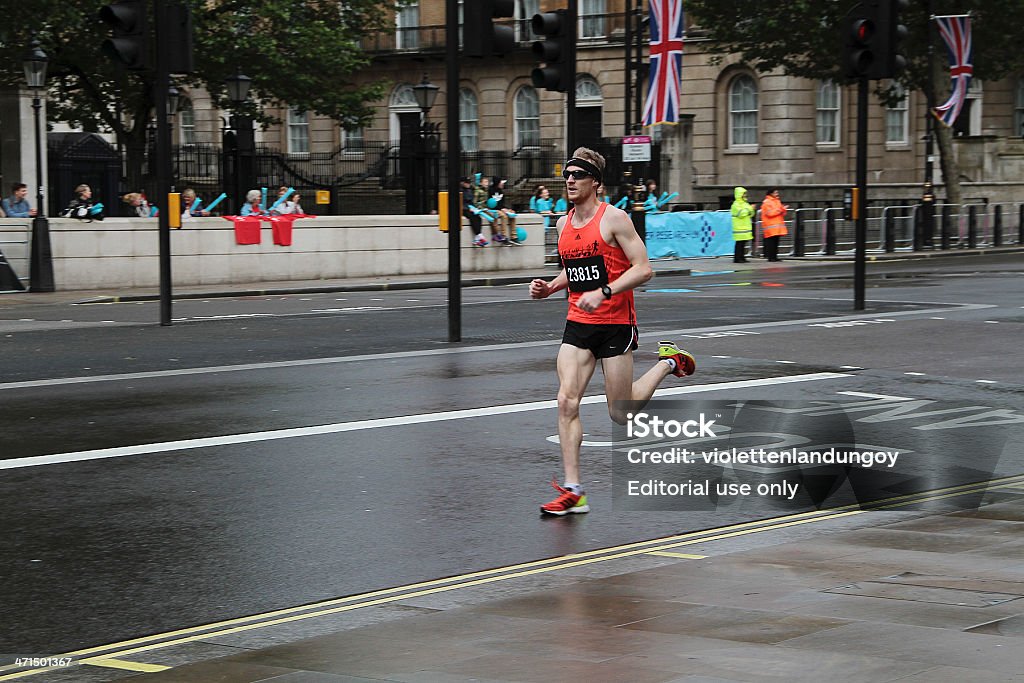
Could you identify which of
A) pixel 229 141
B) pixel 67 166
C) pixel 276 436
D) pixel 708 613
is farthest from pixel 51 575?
pixel 67 166

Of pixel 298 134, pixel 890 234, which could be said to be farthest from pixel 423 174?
pixel 298 134

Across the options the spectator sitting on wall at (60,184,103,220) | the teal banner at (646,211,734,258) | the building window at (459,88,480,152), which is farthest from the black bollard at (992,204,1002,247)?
the spectator sitting on wall at (60,184,103,220)

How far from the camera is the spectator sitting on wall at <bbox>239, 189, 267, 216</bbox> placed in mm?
28703

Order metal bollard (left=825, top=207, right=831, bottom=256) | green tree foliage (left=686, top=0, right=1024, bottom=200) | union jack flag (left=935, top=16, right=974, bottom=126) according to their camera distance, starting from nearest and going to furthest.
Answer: metal bollard (left=825, top=207, right=831, bottom=256), union jack flag (left=935, top=16, right=974, bottom=126), green tree foliage (left=686, top=0, right=1024, bottom=200)

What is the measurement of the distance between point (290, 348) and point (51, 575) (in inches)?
364

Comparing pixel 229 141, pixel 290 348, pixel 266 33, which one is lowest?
pixel 290 348

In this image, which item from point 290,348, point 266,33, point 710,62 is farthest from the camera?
point 710,62

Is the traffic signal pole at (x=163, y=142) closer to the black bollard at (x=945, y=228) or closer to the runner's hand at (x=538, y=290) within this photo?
the runner's hand at (x=538, y=290)

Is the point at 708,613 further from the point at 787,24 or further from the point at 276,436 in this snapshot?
the point at 787,24

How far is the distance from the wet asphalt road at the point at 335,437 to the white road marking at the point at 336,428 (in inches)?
1.5

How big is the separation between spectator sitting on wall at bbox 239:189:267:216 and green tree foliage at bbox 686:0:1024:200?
19804mm

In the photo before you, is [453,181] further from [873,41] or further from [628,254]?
[628,254]

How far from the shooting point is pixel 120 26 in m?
17.0

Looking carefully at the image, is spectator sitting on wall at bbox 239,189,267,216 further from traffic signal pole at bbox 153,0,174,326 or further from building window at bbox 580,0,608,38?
building window at bbox 580,0,608,38
